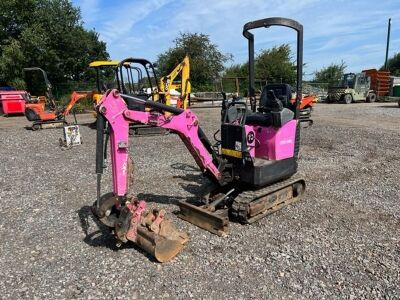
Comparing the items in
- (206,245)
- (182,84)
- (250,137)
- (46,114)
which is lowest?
(206,245)

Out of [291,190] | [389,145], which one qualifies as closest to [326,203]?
[291,190]

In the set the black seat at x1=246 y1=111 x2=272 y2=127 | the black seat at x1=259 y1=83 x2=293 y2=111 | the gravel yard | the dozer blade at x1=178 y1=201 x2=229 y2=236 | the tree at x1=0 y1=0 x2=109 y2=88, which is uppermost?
the tree at x1=0 y1=0 x2=109 y2=88

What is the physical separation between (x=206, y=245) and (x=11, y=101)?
68.9 ft

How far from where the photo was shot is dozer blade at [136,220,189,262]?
4.09 meters

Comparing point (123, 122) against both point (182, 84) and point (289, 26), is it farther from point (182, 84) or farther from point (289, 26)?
point (182, 84)

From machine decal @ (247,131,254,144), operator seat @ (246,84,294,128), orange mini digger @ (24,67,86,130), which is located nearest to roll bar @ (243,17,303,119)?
operator seat @ (246,84,294,128)

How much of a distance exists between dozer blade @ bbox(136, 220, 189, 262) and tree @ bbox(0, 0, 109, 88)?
24.4 meters

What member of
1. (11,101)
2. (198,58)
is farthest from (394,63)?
(11,101)

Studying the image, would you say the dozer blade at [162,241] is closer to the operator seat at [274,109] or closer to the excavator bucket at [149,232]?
the excavator bucket at [149,232]

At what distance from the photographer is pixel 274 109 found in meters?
5.46

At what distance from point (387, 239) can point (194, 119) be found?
112 inches

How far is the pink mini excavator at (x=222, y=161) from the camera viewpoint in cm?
422

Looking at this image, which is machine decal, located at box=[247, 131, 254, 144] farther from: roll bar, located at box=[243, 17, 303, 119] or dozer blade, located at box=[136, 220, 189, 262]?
dozer blade, located at box=[136, 220, 189, 262]

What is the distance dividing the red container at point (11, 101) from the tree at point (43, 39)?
376cm
